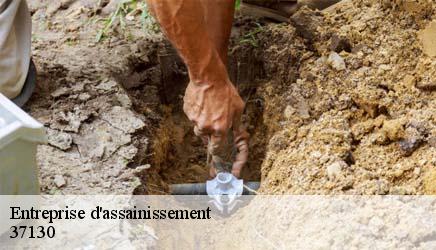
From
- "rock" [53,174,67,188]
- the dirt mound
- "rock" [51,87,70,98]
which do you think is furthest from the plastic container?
the dirt mound

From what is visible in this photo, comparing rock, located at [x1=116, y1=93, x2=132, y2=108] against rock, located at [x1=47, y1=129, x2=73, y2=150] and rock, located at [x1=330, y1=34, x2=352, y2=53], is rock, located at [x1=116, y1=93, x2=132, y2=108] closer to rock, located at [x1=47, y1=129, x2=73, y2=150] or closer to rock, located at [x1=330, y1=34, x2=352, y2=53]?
rock, located at [x1=47, y1=129, x2=73, y2=150]

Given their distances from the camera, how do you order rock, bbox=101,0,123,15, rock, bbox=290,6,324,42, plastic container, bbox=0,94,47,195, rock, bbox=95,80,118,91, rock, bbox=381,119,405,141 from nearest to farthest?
1. plastic container, bbox=0,94,47,195
2. rock, bbox=381,119,405,141
3. rock, bbox=95,80,118,91
4. rock, bbox=290,6,324,42
5. rock, bbox=101,0,123,15

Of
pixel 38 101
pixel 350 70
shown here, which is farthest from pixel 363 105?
pixel 38 101

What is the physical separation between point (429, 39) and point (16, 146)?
52.2 inches

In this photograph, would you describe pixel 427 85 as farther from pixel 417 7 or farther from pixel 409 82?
pixel 417 7

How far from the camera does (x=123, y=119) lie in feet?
7.52

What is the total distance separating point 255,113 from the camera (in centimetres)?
263

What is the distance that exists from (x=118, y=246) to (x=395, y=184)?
738 millimetres

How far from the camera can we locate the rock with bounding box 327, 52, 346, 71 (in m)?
2.35

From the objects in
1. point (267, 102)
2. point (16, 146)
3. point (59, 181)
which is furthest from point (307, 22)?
point (16, 146)

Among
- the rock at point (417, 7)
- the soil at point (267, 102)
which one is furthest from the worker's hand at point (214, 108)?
the rock at point (417, 7)

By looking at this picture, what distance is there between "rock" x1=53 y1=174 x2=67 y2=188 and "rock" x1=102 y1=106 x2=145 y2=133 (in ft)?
0.94

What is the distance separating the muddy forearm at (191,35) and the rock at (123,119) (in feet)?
1.18

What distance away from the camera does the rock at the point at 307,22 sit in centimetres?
254
